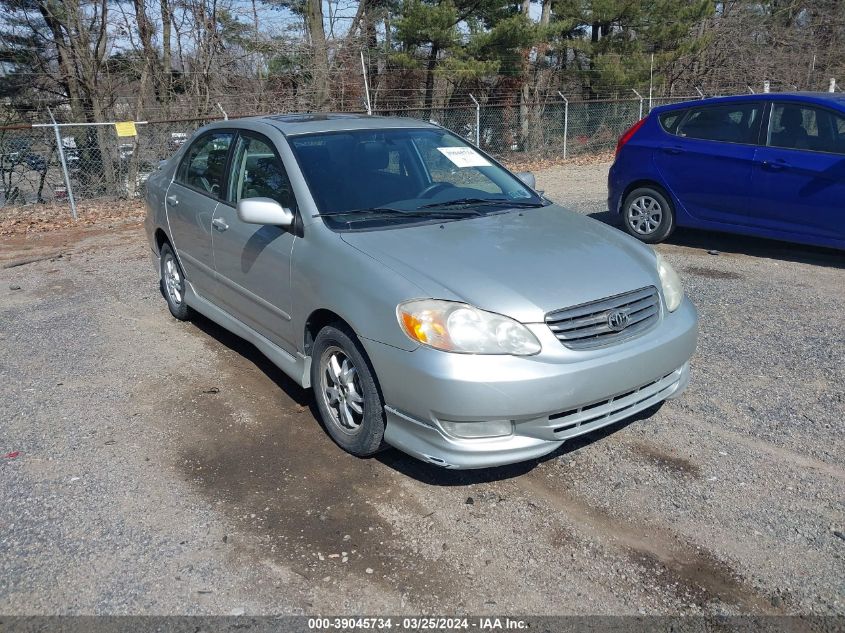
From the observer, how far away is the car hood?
3.31m

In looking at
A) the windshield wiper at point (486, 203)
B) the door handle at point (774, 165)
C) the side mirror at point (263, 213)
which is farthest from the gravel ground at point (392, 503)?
the door handle at point (774, 165)

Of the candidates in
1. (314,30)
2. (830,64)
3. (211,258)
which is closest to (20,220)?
(211,258)

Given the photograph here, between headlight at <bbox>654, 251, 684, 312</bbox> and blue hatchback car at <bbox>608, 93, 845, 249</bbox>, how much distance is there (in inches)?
152

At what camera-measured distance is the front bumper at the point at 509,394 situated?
3.11 m

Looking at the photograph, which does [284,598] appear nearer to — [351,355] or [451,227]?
[351,355]

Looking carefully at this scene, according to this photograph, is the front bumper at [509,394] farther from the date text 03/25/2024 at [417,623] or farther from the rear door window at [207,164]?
the rear door window at [207,164]

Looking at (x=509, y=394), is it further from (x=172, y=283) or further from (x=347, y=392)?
(x=172, y=283)

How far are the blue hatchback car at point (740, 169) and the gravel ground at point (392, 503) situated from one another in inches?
84.4

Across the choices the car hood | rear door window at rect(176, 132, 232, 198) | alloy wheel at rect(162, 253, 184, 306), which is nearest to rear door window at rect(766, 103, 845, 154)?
the car hood

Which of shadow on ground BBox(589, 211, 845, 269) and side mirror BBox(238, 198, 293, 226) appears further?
shadow on ground BBox(589, 211, 845, 269)

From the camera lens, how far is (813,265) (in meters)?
7.32

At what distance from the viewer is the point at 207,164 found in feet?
17.4

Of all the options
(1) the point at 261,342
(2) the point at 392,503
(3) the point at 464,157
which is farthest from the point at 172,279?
(2) the point at 392,503

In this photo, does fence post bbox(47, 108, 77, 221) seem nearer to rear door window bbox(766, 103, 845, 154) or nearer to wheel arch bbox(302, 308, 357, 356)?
wheel arch bbox(302, 308, 357, 356)
